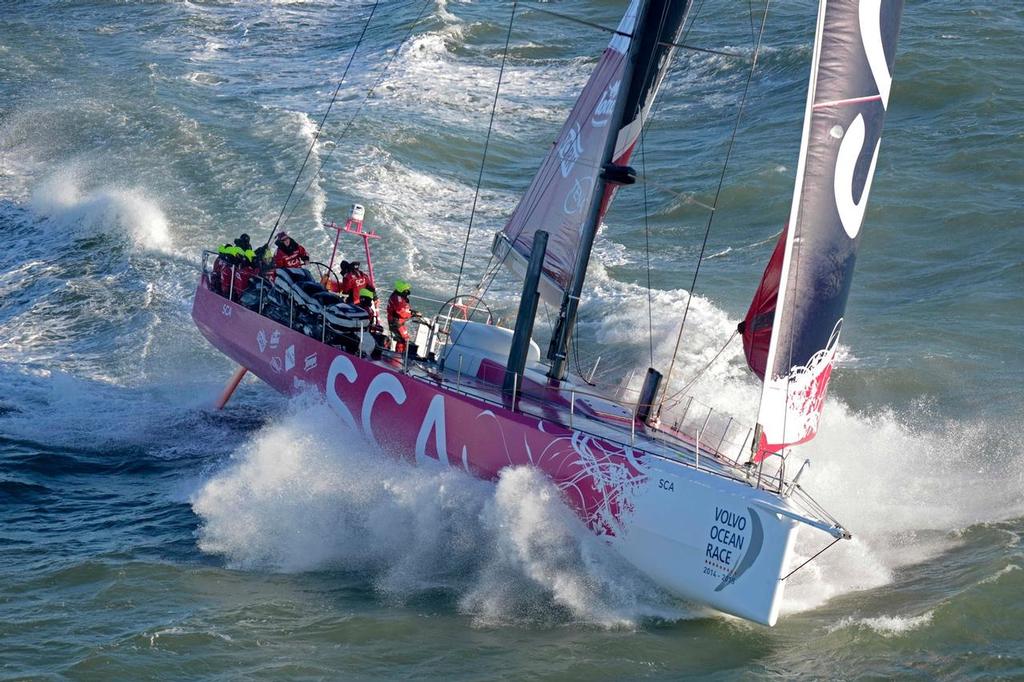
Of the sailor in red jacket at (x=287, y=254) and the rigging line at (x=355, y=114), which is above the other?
the rigging line at (x=355, y=114)

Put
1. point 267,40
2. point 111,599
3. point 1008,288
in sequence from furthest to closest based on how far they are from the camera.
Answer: point 267,40, point 1008,288, point 111,599

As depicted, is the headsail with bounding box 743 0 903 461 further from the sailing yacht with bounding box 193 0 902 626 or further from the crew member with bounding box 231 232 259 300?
the crew member with bounding box 231 232 259 300

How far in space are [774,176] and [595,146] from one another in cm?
836

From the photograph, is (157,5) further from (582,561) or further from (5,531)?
(582,561)

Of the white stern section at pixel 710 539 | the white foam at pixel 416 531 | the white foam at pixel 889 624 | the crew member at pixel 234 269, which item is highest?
the crew member at pixel 234 269

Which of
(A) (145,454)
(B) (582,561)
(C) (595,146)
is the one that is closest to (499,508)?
(B) (582,561)

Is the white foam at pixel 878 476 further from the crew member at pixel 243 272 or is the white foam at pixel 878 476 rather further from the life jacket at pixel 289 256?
the crew member at pixel 243 272

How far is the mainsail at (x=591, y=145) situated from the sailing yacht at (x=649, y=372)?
0.06 ft

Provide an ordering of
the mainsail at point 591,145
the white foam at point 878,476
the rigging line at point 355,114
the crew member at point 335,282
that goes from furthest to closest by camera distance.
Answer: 1. the rigging line at point 355,114
2. the crew member at point 335,282
3. the mainsail at point 591,145
4. the white foam at point 878,476

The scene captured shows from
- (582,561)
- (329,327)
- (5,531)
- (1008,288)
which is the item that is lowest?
(5,531)

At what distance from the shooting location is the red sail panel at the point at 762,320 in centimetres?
823

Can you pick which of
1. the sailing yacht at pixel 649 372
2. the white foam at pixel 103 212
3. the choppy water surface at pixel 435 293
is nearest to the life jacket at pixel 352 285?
the sailing yacht at pixel 649 372

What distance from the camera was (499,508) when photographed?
8.67 m

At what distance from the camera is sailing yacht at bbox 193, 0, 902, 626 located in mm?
7930
